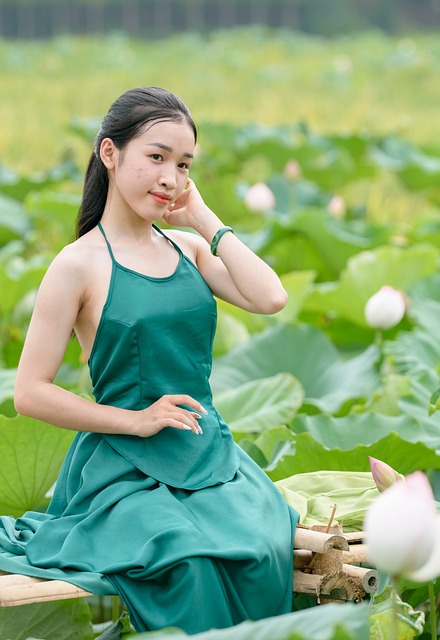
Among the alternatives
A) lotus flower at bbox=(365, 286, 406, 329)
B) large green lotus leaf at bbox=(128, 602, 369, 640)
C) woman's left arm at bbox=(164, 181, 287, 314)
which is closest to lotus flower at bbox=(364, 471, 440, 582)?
large green lotus leaf at bbox=(128, 602, 369, 640)

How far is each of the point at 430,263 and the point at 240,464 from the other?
1.92 metres

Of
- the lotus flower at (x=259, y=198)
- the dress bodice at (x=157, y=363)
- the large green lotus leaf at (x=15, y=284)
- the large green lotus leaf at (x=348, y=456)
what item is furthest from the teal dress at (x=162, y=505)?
the lotus flower at (x=259, y=198)

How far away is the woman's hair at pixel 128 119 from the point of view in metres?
1.85

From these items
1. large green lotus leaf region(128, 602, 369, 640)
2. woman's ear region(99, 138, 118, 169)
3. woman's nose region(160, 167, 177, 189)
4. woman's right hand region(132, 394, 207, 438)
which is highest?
woman's ear region(99, 138, 118, 169)

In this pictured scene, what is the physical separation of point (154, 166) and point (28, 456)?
0.69 metres

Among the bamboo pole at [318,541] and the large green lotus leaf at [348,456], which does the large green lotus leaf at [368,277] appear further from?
the bamboo pole at [318,541]

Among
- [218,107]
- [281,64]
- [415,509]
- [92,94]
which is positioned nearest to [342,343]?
[415,509]

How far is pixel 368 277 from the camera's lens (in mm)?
3582

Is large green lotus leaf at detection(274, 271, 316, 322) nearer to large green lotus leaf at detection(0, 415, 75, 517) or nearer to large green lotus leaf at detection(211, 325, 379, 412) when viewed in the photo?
large green lotus leaf at detection(211, 325, 379, 412)

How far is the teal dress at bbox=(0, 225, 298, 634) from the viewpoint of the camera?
1.72m

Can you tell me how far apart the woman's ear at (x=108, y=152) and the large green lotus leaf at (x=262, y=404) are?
86 cm

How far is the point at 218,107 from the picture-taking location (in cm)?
1012

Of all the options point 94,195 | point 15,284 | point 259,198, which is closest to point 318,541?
point 94,195

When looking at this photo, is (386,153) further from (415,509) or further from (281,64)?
(281,64)
